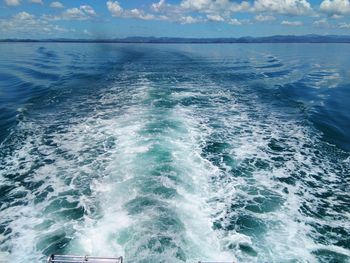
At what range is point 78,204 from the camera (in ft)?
45.0

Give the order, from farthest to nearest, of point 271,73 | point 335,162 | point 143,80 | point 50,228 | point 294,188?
1. point 271,73
2. point 143,80
3. point 335,162
4. point 294,188
5. point 50,228

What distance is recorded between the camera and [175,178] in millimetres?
15648

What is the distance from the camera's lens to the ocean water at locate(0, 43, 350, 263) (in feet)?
37.1

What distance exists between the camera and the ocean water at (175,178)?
→ 1132 centimetres

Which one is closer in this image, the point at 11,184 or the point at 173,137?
the point at 11,184

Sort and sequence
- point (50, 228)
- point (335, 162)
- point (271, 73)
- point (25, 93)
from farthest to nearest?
point (271, 73) < point (25, 93) < point (335, 162) < point (50, 228)

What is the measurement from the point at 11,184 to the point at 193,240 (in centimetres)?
1078

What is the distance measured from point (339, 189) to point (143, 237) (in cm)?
1125

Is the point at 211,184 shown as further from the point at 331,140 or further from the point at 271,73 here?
the point at 271,73

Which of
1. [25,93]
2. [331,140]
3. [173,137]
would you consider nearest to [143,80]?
[25,93]

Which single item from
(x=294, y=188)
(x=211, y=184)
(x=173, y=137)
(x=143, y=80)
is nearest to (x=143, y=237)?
(x=211, y=184)

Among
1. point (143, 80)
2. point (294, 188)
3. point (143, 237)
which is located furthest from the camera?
point (143, 80)

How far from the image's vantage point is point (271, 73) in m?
51.7

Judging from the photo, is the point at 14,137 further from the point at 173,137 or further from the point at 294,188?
the point at 294,188
